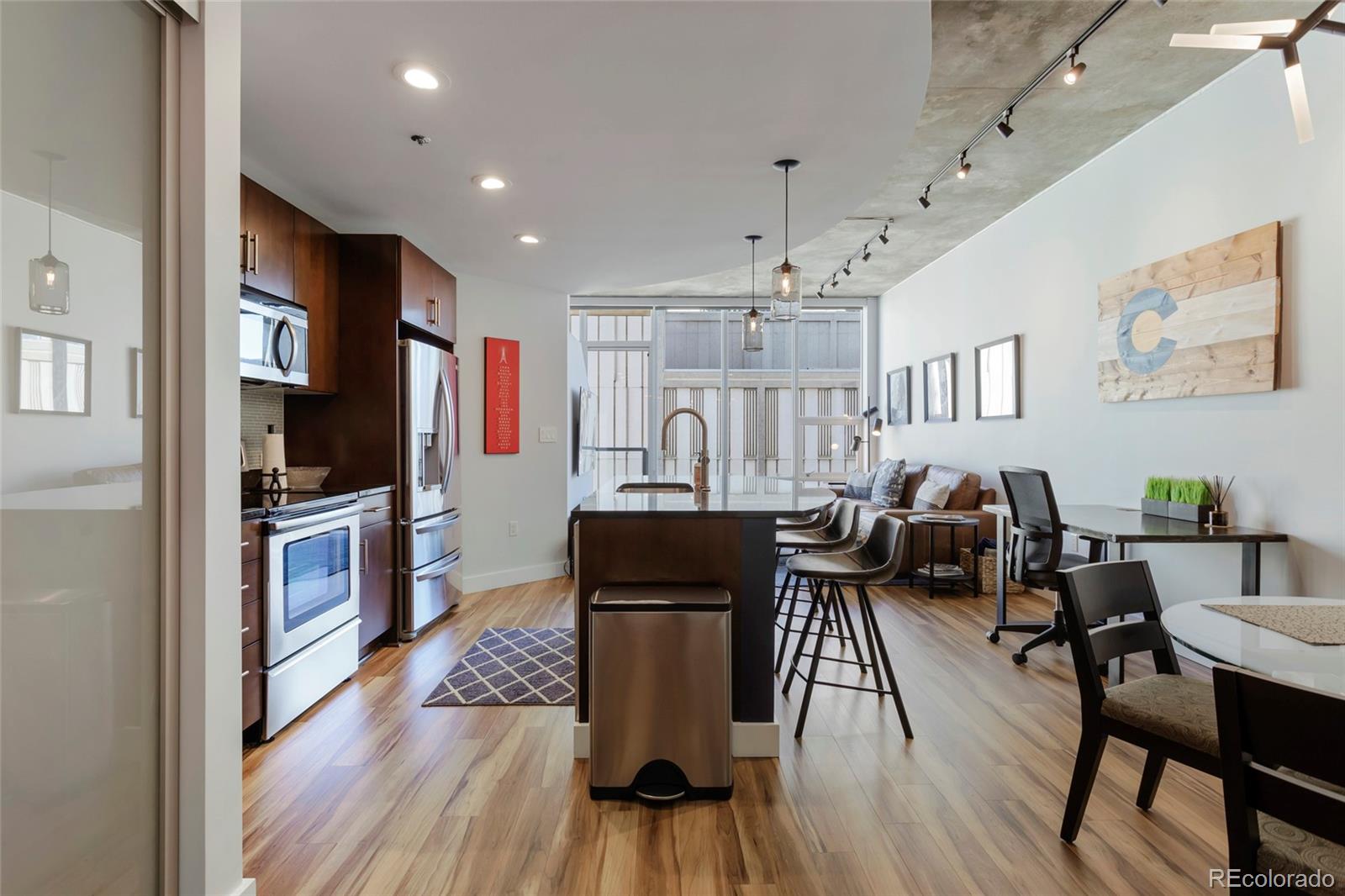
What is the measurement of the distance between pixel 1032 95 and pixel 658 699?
3.55 meters

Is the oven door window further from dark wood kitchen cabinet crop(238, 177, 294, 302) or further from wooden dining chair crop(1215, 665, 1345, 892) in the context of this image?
wooden dining chair crop(1215, 665, 1345, 892)

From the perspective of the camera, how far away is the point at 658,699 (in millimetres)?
2186

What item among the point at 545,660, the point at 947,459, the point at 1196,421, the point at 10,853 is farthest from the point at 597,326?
the point at 10,853

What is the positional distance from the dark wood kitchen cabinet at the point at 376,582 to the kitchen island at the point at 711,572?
156 cm

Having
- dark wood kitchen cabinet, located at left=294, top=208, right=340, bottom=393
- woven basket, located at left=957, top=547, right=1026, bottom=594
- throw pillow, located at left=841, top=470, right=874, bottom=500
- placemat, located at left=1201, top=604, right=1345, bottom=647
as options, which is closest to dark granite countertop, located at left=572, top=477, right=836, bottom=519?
placemat, located at left=1201, top=604, right=1345, bottom=647

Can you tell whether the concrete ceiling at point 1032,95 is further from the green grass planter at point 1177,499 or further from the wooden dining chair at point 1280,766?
the wooden dining chair at point 1280,766

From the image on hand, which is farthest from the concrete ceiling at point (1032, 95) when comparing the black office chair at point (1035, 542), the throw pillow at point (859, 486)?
the throw pillow at point (859, 486)

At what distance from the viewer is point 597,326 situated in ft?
27.5

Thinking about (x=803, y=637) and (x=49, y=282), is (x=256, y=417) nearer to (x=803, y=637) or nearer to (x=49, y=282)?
(x=49, y=282)

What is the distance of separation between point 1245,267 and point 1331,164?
20.4 inches

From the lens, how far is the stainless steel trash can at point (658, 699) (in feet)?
7.16

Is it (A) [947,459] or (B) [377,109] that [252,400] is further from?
(A) [947,459]

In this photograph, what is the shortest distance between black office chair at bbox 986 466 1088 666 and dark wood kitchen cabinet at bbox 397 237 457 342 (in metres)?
3.55

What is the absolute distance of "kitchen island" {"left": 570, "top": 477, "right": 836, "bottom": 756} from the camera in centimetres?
250
